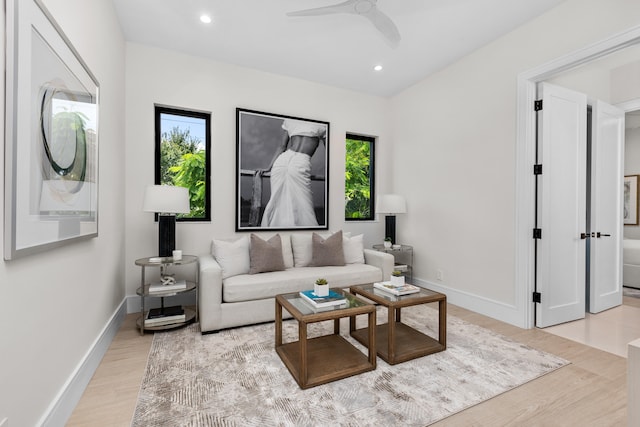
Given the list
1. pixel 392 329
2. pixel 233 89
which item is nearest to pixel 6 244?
pixel 392 329

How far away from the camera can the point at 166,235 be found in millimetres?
2920

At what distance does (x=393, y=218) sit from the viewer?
4242mm

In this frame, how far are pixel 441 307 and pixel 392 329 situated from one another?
0.48m

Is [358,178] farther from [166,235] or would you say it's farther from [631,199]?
[631,199]

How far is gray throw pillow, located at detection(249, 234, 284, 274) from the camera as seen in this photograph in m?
3.15

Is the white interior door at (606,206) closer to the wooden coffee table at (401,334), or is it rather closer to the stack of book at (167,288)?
the wooden coffee table at (401,334)

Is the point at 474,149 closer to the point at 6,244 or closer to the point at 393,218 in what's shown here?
the point at 393,218

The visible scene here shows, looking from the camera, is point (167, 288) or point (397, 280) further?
point (167, 288)

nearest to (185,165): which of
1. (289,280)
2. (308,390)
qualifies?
(289,280)

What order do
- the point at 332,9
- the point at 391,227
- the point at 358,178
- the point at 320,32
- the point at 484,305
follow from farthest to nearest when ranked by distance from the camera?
1. the point at 358,178
2. the point at 391,227
3. the point at 484,305
4. the point at 320,32
5. the point at 332,9

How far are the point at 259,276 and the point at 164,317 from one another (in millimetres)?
932

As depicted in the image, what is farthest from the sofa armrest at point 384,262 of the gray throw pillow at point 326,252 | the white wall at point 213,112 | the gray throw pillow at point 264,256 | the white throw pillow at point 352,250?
the gray throw pillow at point 264,256

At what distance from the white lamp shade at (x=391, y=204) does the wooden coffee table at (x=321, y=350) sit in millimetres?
1951

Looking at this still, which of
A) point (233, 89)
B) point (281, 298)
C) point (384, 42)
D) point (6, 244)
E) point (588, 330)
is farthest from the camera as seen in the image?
point (233, 89)
